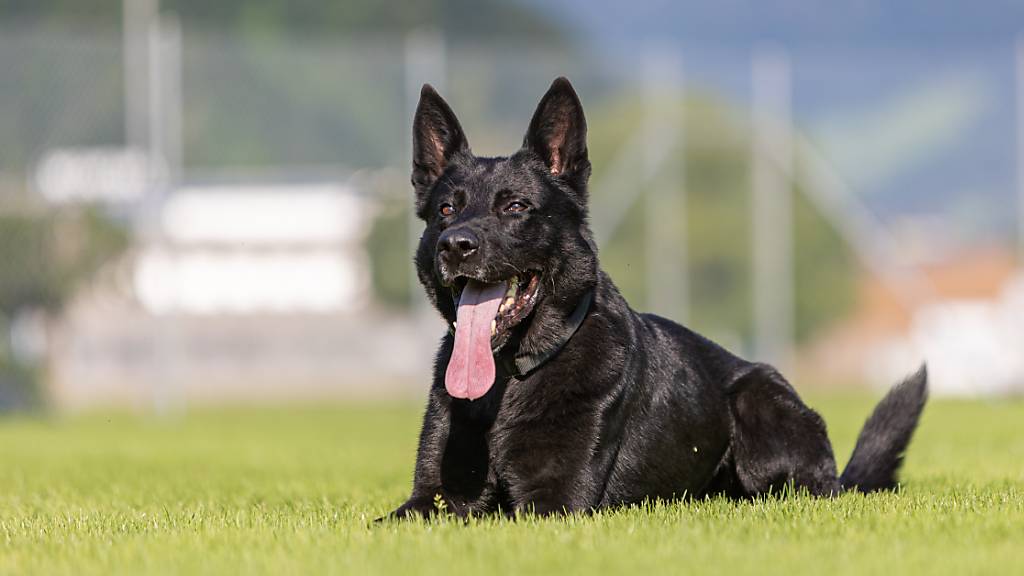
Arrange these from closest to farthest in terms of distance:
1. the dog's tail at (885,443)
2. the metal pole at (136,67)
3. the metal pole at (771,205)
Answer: the dog's tail at (885,443), the metal pole at (136,67), the metal pole at (771,205)

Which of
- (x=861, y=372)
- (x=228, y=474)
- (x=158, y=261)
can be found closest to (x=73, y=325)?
(x=158, y=261)

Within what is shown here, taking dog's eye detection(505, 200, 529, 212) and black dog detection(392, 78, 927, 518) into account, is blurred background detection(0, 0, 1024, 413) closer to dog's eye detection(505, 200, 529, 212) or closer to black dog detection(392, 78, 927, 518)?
black dog detection(392, 78, 927, 518)

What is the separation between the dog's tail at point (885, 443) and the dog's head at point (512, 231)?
1.51m

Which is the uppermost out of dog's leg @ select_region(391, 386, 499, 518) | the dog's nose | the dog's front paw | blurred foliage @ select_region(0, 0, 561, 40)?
blurred foliage @ select_region(0, 0, 561, 40)

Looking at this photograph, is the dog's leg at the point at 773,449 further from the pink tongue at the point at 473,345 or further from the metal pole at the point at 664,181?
the metal pole at the point at 664,181

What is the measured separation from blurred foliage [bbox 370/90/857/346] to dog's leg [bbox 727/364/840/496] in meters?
12.1

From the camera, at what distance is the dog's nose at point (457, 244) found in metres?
4.66

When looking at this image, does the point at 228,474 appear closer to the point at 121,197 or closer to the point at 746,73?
the point at 121,197

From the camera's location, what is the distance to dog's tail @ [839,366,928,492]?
A: 5668mm

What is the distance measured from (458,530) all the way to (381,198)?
47.2ft

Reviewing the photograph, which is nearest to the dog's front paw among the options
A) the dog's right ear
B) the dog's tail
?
the dog's right ear

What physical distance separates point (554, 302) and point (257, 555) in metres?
1.58

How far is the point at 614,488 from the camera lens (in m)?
4.98

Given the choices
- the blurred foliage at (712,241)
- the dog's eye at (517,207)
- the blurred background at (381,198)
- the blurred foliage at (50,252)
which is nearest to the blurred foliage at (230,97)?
the blurred background at (381,198)
